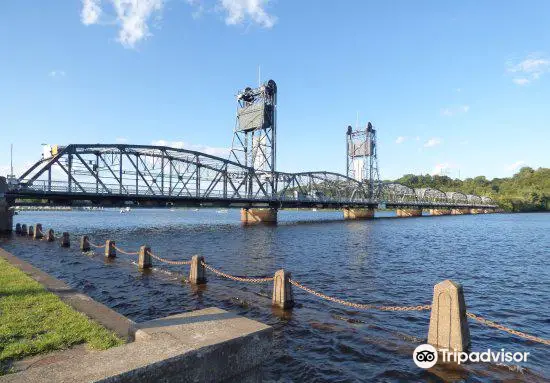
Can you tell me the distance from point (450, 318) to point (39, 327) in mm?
10154

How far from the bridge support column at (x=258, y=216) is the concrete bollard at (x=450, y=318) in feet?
265

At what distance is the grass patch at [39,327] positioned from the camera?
7.24m

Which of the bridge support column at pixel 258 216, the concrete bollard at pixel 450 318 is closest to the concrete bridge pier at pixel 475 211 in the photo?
the bridge support column at pixel 258 216

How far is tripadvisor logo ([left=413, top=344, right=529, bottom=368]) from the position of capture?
902 cm

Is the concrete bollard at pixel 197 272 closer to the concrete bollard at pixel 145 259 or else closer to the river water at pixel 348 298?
the river water at pixel 348 298

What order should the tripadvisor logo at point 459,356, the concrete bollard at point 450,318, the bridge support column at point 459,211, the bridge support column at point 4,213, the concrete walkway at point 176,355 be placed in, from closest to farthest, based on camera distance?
the concrete walkway at point 176,355 < the concrete bollard at point 450,318 < the tripadvisor logo at point 459,356 < the bridge support column at point 4,213 < the bridge support column at point 459,211

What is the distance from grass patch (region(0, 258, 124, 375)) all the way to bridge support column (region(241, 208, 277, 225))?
78933 mm

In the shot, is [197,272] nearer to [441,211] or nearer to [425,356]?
[425,356]

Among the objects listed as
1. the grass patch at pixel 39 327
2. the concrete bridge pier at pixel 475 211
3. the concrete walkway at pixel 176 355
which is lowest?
the concrete bridge pier at pixel 475 211

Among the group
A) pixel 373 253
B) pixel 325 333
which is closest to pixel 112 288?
pixel 325 333

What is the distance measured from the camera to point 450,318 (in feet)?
29.4

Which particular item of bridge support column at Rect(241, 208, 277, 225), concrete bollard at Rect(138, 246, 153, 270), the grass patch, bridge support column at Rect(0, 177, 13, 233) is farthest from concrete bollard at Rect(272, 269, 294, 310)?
bridge support column at Rect(241, 208, 277, 225)

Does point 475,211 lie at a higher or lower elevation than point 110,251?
lower

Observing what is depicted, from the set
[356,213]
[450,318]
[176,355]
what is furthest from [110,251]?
Answer: [356,213]
